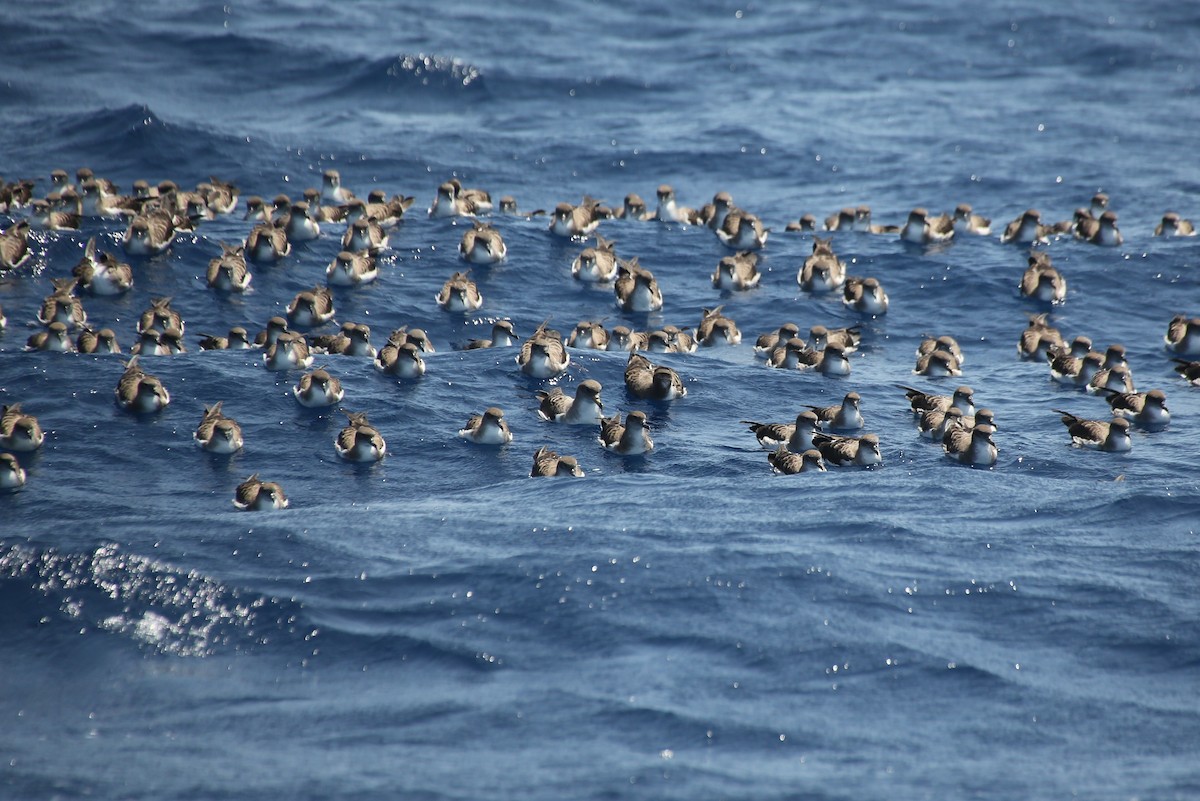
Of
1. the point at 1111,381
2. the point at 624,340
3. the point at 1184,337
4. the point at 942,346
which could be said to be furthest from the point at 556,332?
the point at 1184,337

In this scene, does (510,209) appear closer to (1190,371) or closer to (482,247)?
(482,247)

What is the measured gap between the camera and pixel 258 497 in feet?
50.6

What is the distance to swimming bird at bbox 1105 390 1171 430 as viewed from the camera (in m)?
18.7

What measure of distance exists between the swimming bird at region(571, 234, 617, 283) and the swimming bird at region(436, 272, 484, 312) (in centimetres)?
231

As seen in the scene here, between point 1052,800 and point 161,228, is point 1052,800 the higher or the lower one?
the lower one

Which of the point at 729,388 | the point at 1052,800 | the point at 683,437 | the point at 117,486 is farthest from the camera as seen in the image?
the point at 729,388

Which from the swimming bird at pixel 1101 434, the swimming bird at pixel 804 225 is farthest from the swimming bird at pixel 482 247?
the swimming bird at pixel 1101 434

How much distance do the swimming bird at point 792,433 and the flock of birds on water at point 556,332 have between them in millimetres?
21

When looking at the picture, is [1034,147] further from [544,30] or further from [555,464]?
[555,464]

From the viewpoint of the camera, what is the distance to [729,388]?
20219 mm

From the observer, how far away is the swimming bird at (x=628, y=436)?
57.2ft

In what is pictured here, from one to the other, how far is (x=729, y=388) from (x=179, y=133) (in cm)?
1897

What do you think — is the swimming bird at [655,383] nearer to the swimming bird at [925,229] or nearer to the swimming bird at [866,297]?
the swimming bird at [866,297]

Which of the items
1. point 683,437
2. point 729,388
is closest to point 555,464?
point 683,437
